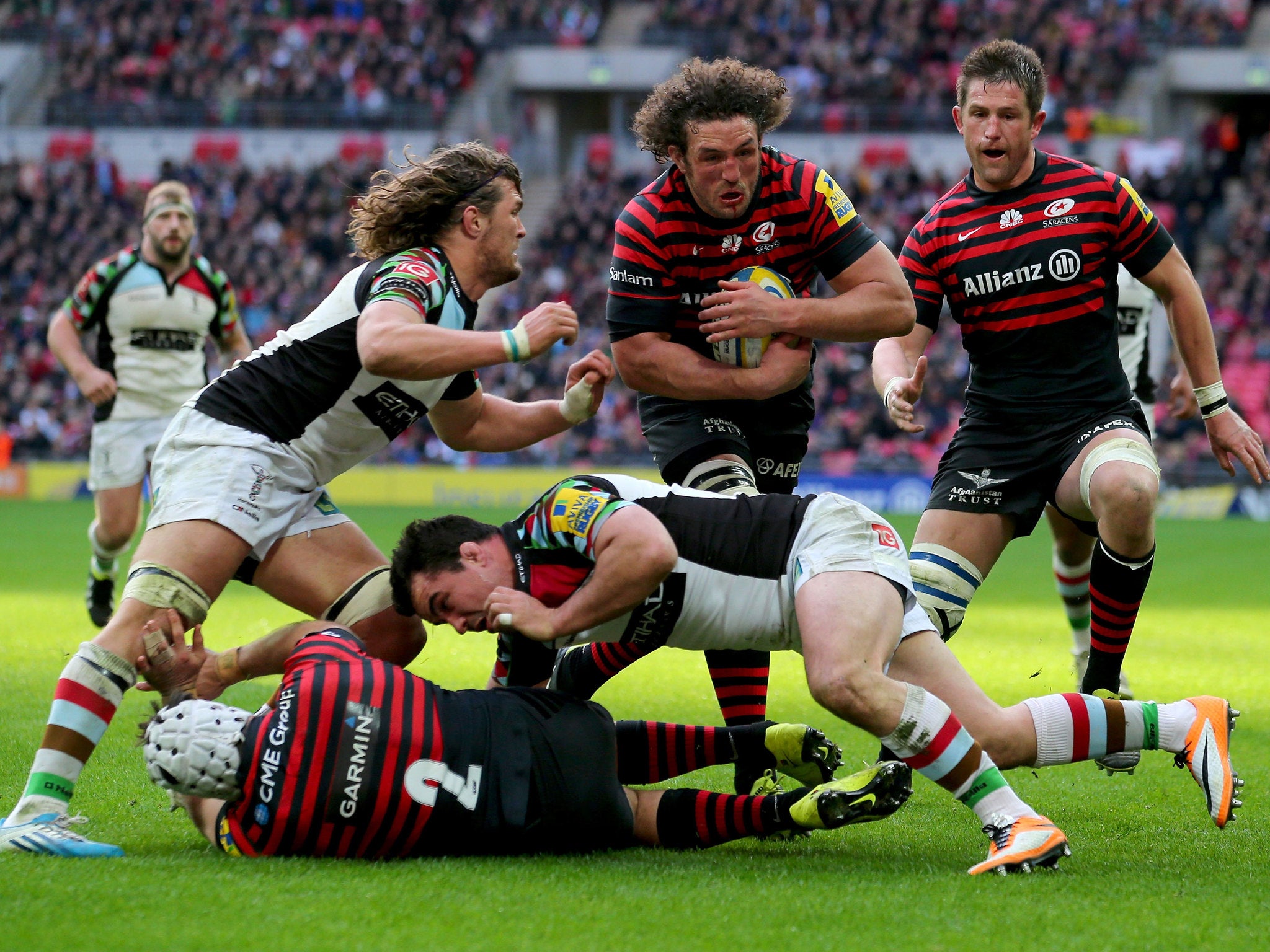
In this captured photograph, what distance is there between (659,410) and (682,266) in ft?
1.99

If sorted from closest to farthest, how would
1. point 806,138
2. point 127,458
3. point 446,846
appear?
point 446,846
point 127,458
point 806,138

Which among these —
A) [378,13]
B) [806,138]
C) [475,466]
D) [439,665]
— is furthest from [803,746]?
[378,13]

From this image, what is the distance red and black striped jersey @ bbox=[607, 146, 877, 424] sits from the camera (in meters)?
5.29

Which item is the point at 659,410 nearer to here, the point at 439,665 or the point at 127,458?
the point at 439,665

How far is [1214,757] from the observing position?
4449mm

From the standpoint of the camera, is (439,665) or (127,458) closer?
(439,665)

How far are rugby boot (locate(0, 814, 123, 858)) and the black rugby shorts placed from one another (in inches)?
130

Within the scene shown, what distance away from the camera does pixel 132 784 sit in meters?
5.18

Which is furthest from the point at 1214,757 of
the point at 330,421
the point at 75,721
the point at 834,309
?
the point at 75,721

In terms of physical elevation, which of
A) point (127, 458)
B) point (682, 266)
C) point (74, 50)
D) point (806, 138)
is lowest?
point (127, 458)

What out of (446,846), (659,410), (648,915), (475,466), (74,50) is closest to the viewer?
(648,915)

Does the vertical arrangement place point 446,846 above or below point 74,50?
below

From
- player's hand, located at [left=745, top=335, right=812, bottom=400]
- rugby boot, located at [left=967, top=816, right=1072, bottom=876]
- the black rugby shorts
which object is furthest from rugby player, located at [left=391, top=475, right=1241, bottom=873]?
the black rugby shorts

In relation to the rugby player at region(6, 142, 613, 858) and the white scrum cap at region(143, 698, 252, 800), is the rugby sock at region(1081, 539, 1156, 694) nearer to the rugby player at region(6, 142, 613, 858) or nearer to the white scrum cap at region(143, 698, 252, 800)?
the rugby player at region(6, 142, 613, 858)
